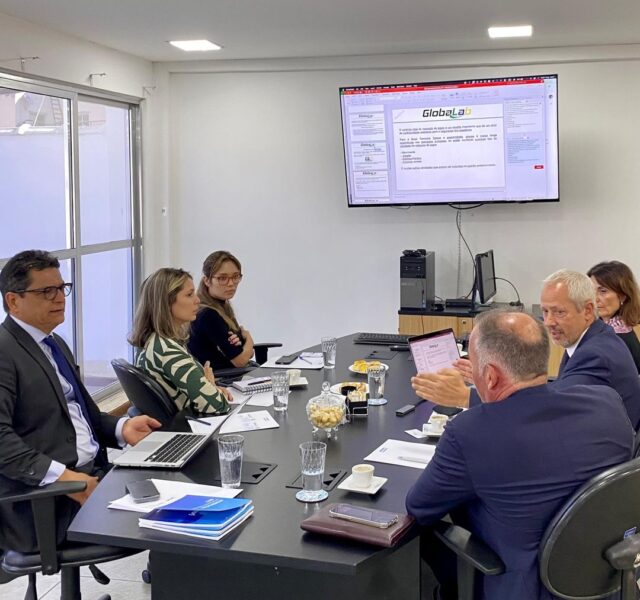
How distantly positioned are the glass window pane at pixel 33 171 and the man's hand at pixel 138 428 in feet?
7.50

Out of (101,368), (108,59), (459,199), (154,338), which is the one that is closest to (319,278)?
(459,199)

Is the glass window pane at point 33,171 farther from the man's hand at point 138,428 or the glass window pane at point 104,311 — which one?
the man's hand at point 138,428

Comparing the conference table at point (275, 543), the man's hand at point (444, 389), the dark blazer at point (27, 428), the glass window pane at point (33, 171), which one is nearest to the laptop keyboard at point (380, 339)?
the man's hand at point (444, 389)

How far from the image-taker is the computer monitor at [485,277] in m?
5.00

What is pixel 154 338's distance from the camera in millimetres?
2951

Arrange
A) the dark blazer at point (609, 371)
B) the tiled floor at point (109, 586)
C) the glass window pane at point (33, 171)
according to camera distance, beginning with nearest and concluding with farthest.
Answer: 1. the dark blazer at point (609, 371)
2. the tiled floor at point (109, 586)
3. the glass window pane at point (33, 171)

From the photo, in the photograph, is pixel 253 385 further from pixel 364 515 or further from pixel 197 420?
pixel 364 515

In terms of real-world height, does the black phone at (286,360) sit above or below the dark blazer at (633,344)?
below

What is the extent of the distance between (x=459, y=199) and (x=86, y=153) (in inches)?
106

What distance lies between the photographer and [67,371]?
2.70 meters

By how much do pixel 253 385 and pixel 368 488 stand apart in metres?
1.25

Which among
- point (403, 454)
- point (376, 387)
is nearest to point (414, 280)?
point (376, 387)

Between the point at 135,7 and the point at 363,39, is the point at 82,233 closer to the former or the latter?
the point at 135,7

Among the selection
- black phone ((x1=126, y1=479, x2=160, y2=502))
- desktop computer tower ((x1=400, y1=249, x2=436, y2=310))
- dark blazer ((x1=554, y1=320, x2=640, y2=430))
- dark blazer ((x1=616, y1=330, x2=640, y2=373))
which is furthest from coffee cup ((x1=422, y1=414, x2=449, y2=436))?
desktop computer tower ((x1=400, y1=249, x2=436, y2=310))
